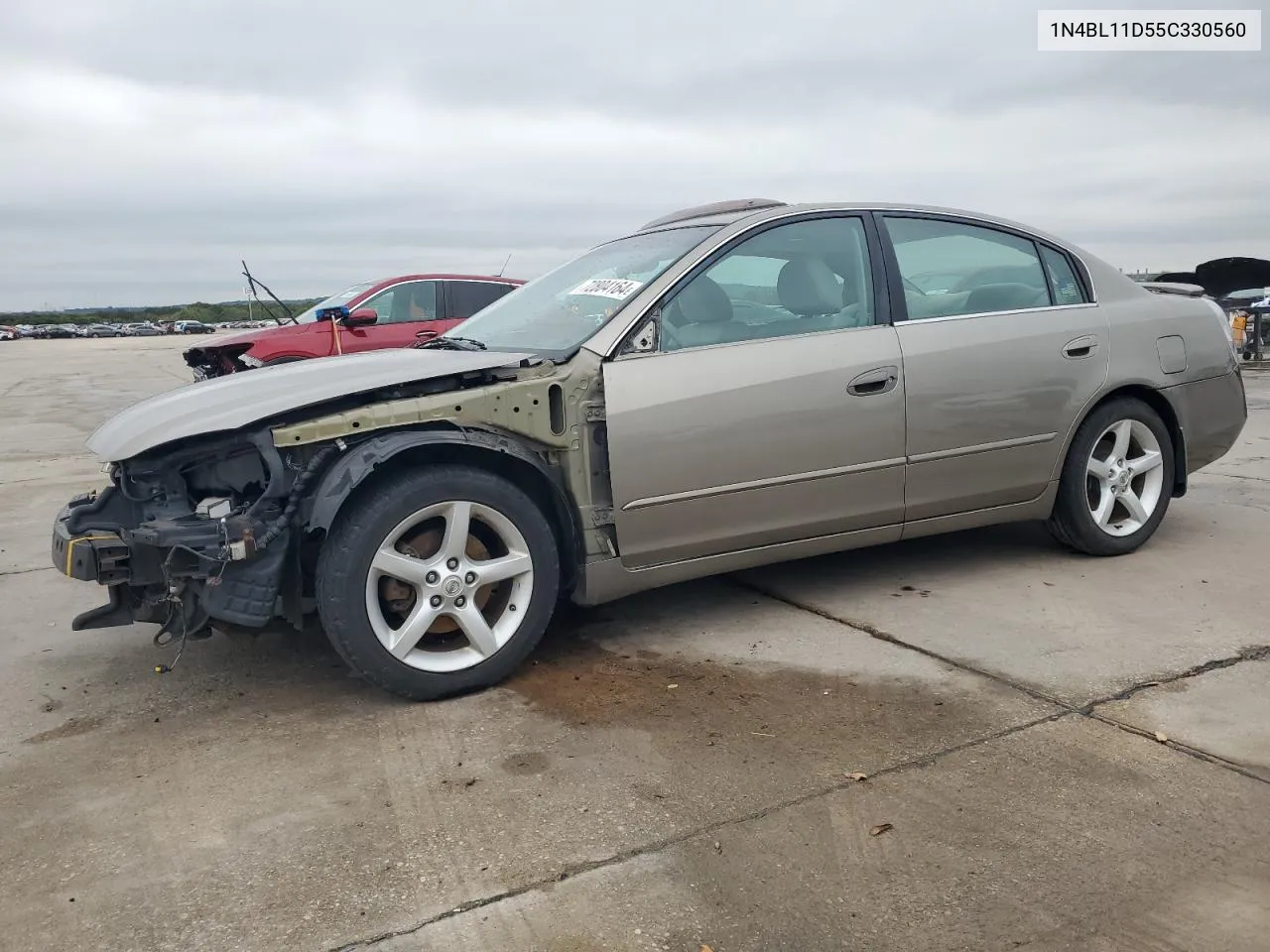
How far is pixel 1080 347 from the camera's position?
4562 millimetres

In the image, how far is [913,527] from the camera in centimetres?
431

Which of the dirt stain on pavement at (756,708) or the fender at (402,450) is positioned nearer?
the dirt stain on pavement at (756,708)

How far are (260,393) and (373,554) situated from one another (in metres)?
0.70

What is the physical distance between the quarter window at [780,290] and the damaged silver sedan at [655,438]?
11mm

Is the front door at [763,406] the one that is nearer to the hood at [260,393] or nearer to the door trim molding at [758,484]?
the door trim molding at [758,484]

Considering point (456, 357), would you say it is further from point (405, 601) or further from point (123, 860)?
point (123, 860)

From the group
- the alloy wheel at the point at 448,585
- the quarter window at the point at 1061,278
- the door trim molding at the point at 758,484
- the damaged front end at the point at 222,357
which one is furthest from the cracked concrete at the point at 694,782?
the damaged front end at the point at 222,357

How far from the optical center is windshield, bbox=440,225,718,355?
12.9ft

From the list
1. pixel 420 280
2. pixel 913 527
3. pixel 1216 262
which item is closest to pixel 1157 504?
pixel 913 527

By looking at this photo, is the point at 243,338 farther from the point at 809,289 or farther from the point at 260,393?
the point at 809,289

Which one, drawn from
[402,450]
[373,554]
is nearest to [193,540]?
[373,554]

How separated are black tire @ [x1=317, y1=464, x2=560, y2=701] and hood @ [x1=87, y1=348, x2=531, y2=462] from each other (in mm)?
342

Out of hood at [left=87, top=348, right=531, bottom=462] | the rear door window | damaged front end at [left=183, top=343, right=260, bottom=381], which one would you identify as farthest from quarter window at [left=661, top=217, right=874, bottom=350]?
the rear door window

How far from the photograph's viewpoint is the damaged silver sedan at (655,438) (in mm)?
3322
